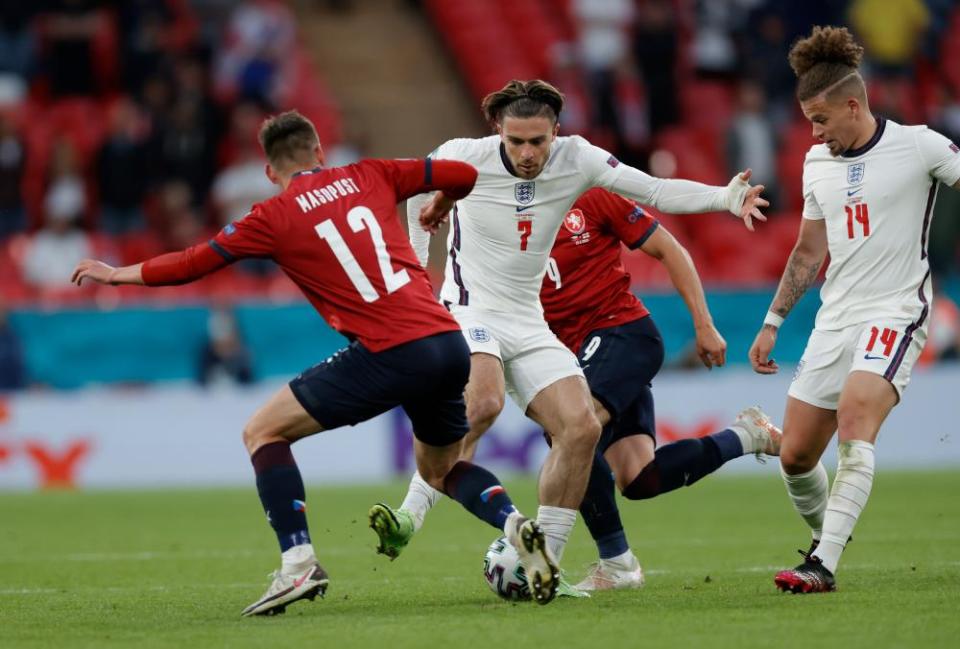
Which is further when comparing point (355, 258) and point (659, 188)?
point (659, 188)

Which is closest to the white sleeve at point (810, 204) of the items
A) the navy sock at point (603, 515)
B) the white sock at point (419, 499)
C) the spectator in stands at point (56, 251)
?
the navy sock at point (603, 515)

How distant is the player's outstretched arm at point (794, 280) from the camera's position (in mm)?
7934

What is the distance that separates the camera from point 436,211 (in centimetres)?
765

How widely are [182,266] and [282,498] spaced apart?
1052mm

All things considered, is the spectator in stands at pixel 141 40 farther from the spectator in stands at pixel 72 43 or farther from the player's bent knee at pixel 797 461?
the player's bent knee at pixel 797 461

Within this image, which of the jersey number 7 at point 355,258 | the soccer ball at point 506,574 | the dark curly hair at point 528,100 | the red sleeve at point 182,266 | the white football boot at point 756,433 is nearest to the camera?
the red sleeve at point 182,266

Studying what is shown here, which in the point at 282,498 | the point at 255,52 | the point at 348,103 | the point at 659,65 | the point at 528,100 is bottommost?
the point at 282,498

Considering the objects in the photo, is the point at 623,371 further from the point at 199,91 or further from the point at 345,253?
the point at 199,91

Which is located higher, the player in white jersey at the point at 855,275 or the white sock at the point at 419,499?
the player in white jersey at the point at 855,275

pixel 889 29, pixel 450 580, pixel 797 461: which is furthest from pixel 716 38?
pixel 797 461

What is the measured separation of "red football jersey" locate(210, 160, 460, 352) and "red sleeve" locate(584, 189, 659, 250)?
1.68 m

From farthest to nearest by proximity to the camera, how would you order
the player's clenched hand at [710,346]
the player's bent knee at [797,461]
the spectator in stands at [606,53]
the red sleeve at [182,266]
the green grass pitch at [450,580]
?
the spectator in stands at [606,53] → the player's clenched hand at [710,346] → the player's bent knee at [797,461] → the red sleeve at [182,266] → the green grass pitch at [450,580]

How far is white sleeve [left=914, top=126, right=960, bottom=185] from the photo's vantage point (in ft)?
24.6

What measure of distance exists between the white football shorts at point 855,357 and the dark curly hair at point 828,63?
3.60 ft
